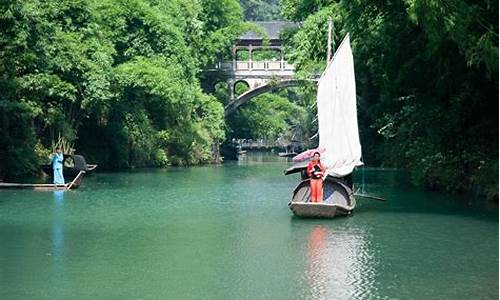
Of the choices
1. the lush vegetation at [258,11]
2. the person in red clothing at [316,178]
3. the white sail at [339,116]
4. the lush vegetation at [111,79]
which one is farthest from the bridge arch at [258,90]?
the lush vegetation at [258,11]

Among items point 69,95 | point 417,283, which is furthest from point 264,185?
point 417,283

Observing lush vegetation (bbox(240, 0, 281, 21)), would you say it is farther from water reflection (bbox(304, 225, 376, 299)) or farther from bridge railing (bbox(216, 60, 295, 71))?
water reflection (bbox(304, 225, 376, 299))

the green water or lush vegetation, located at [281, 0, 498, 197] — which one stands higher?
lush vegetation, located at [281, 0, 498, 197]

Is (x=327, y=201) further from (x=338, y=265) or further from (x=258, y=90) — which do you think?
(x=258, y=90)

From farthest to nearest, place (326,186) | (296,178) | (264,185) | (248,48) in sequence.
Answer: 1. (248,48)
2. (296,178)
3. (264,185)
4. (326,186)

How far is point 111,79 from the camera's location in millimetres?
46000

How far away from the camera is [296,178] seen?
4522cm

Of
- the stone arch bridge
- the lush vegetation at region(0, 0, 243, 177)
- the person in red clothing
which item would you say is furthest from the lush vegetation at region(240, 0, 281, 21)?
the person in red clothing

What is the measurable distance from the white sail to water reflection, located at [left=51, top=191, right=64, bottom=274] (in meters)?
7.26

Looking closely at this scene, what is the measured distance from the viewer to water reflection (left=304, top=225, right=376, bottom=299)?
15023mm

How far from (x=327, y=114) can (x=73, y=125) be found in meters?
23.2

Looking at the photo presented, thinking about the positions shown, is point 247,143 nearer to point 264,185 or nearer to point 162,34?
point 162,34

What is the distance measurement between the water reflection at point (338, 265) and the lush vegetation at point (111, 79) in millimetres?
19180

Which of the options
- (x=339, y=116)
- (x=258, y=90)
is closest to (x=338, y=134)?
(x=339, y=116)
